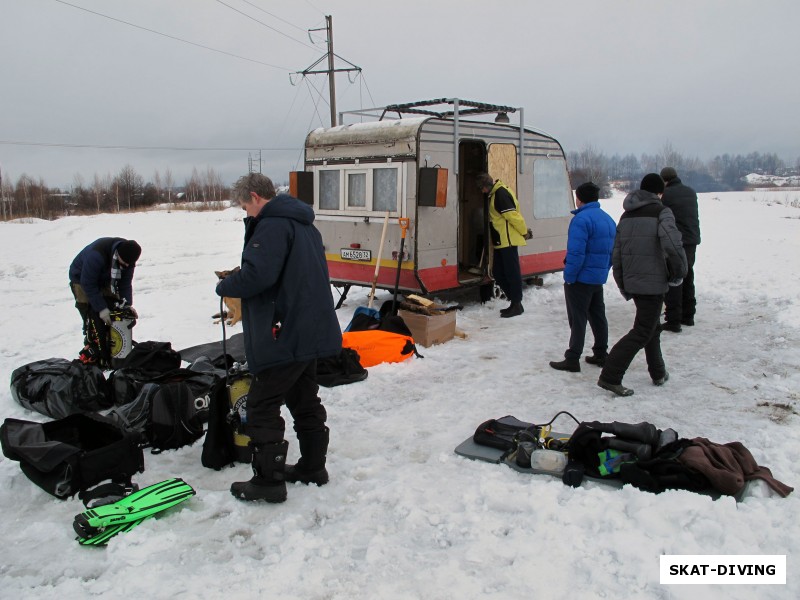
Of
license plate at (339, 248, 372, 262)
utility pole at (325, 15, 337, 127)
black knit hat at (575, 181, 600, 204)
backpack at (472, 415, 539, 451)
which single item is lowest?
backpack at (472, 415, 539, 451)

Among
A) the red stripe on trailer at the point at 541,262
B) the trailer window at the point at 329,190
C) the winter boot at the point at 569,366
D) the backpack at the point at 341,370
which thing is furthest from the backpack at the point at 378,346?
the red stripe on trailer at the point at 541,262

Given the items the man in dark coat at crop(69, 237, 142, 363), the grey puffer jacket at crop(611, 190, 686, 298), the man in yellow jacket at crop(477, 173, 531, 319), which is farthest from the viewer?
the man in yellow jacket at crop(477, 173, 531, 319)

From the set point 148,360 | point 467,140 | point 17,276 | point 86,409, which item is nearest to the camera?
point 86,409

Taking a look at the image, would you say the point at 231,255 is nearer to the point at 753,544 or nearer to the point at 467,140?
the point at 467,140

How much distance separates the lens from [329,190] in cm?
921

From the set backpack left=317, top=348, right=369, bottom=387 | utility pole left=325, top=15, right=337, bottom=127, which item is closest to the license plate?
backpack left=317, top=348, right=369, bottom=387

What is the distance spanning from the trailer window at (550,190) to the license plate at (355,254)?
3189 mm

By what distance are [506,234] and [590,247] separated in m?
2.87

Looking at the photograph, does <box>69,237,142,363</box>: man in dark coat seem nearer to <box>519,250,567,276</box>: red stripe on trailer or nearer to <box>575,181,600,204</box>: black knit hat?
<box>575,181,600,204</box>: black knit hat

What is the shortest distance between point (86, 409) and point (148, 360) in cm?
74

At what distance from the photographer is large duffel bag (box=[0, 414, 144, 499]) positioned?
385 centimetres

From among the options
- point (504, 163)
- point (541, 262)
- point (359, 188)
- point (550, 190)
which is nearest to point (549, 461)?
point (359, 188)

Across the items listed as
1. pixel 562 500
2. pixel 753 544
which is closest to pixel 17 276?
pixel 562 500

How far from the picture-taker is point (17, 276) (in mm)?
13617
